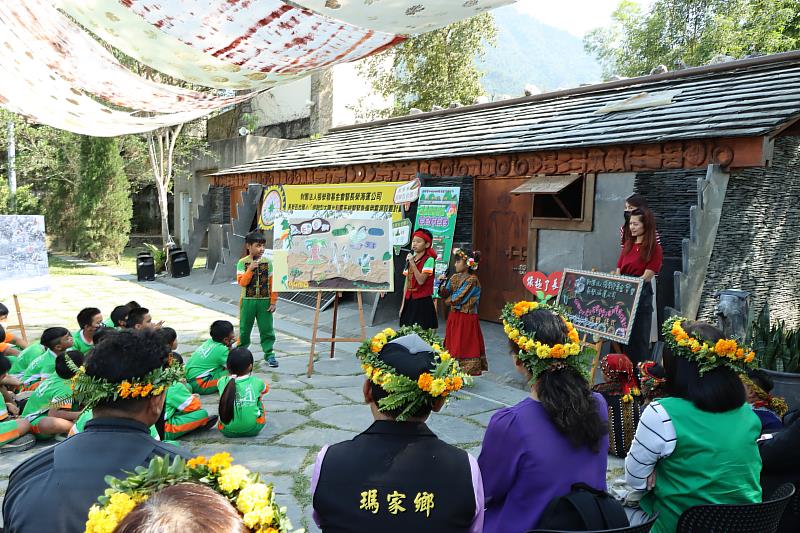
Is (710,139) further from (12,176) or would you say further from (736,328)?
(12,176)

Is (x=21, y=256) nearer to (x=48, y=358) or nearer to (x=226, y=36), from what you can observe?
(x=48, y=358)

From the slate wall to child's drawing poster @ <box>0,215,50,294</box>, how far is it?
8622 mm

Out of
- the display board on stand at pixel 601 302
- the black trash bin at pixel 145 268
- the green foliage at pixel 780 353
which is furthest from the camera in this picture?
the black trash bin at pixel 145 268

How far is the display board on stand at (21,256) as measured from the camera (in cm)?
788

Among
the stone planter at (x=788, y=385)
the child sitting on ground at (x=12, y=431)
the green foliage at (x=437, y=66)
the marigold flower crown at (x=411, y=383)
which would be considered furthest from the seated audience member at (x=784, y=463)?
the green foliage at (x=437, y=66)

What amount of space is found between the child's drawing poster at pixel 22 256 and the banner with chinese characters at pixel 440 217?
568cm

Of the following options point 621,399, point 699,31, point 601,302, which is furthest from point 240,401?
point 699,31

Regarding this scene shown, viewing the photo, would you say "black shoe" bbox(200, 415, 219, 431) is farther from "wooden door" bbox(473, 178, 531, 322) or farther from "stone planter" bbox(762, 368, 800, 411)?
"wooden door" bbox(473, 178, 531, 322)

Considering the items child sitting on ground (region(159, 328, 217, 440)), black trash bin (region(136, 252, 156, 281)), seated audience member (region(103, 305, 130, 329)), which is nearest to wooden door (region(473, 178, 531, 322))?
child sitting on ground (region(159, 328, 217, 440))

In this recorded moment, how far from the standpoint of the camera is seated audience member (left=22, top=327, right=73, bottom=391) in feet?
17.5

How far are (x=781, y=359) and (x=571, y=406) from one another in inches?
150

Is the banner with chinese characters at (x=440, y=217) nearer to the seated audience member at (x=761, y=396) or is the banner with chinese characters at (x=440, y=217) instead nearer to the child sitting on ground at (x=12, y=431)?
the seated audience member at (x=761, y=396)

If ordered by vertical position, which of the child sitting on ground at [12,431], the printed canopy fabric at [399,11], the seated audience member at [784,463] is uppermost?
the printed canopy fabric at [399,11]

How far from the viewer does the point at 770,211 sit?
7.07 m
